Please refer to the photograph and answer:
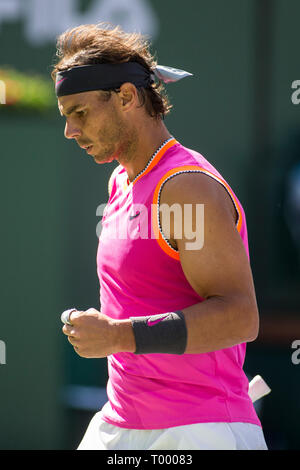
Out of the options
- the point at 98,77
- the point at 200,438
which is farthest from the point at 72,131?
the point at 200,438

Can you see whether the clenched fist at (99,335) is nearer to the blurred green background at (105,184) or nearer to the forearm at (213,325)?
the forearm at (213,325)

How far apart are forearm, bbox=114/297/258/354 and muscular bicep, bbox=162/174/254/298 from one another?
4 cm

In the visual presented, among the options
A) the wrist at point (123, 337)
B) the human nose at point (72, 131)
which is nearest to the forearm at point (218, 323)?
the wrist at point (123, 337)

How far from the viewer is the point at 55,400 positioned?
586 centimetres

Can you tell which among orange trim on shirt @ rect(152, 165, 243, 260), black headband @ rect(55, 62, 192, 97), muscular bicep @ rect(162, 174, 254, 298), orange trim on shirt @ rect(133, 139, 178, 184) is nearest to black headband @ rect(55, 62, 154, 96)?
black headband @ rect(55, 62, 192, 97)

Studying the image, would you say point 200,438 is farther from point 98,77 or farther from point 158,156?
point 98,77

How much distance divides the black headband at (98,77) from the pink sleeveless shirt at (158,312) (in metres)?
0.33

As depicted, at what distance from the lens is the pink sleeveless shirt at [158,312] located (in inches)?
95.8

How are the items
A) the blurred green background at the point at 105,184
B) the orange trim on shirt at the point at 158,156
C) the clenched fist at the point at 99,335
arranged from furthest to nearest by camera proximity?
the blurred green background at the point at 105,184
the orange trim on shirt at the point at 158,156
the clenched fist at the point at 99,335

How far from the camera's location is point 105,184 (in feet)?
23.9

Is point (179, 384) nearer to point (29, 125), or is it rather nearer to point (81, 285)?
point (29, 125)

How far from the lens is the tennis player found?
7.53 feet

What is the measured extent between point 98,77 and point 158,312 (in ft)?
2.60

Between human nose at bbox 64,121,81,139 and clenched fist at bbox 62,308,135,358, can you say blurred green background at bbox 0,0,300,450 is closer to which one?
human nose at bbox 64,121,81,139
